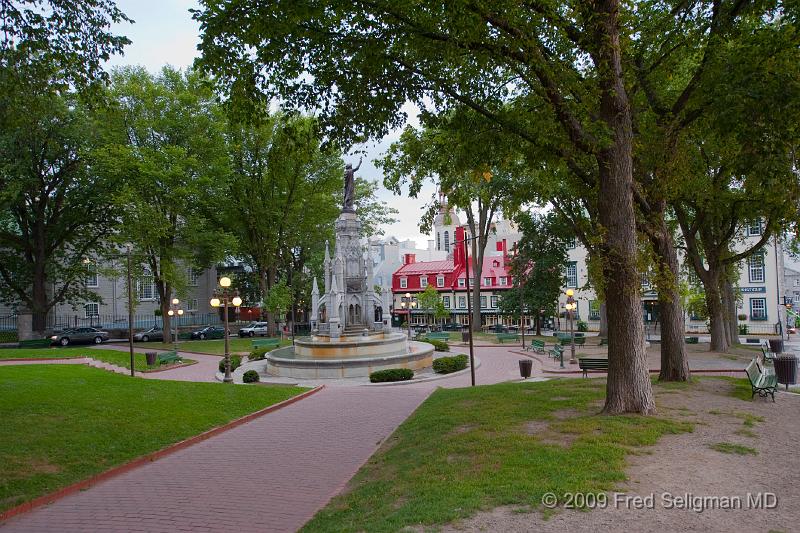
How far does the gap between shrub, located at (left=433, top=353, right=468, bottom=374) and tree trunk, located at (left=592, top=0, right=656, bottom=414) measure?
12125mm

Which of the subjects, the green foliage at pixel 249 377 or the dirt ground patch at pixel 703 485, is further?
the green foliage at pixel 249 377

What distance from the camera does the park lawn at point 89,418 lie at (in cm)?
845

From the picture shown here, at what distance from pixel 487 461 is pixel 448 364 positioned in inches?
567

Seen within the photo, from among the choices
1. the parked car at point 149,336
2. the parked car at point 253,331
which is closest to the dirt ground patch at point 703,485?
the parked car at point 149,336

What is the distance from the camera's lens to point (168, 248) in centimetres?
3622

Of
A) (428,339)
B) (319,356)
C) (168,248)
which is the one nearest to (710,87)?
(319,356)

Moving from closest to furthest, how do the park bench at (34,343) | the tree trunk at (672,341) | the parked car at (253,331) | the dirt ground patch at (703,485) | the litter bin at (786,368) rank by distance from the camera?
the dirt ground patch at (703,485), the litter bin at (786,368), the tree trunk at (672,341), the park bench at (34,343), the parked car at (253,331)

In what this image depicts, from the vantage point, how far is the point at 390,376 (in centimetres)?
1942

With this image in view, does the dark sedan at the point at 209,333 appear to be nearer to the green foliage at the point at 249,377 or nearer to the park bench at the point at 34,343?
the park bench at the point at 34,343

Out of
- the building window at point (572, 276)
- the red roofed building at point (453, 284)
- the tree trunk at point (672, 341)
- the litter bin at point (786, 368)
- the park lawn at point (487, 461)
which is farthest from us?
the red roofed building at point (453, 284)

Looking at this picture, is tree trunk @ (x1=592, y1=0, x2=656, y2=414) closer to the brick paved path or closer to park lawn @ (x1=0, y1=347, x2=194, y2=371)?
the brick paved path

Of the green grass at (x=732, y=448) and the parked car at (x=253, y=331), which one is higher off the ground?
the green grass at (x=732, y=448)

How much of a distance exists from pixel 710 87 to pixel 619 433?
7635 mm

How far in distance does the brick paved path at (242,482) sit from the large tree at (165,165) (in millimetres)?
25718
